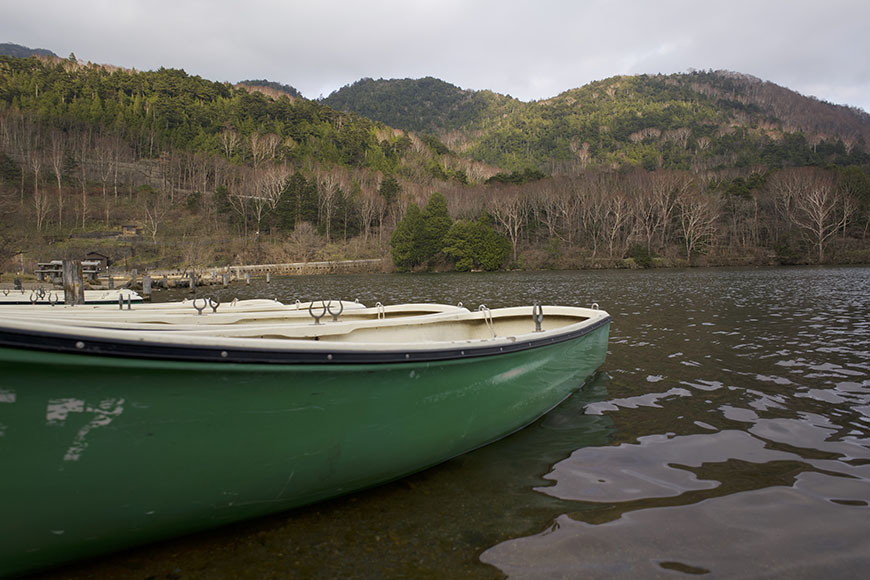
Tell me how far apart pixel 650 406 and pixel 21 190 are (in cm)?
8523

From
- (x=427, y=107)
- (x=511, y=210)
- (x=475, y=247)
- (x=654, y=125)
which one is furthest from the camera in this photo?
(x=427, y=107)

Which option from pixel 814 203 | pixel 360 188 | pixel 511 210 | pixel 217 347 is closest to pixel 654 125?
pixel 814 203

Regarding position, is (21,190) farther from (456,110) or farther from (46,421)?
(456,110)

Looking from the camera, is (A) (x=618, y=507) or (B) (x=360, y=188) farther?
(B) (x=360, y=188)

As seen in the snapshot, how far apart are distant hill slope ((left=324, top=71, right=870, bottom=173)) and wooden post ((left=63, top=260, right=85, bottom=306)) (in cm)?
10003

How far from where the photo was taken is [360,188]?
75875mm

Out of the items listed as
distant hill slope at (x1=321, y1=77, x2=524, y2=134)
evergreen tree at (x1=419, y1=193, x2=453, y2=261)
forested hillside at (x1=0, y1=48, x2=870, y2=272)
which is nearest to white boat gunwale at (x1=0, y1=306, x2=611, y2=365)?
forested hillside at (x1=0, y1=48, x2=870, y2=272)

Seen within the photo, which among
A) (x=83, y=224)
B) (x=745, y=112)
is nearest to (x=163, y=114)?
(x=83, y=224)

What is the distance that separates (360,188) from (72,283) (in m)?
63.5

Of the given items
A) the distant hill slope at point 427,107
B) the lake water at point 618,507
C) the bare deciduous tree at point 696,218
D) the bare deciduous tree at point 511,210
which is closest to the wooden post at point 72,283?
the lake water at point 618,507

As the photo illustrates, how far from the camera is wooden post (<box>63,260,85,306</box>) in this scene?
573 inches

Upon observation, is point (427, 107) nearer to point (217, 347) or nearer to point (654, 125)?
point (654, 125)

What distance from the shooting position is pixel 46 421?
2.08m

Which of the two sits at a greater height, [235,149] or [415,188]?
[235,149]
